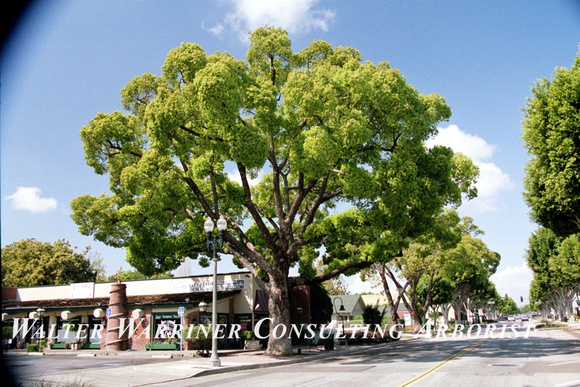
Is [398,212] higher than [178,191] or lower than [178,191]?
lower

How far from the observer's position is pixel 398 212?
20.8m

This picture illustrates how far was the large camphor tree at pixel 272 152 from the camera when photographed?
763 inches

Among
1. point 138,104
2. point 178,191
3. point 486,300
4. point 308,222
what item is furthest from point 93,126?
point 486,300

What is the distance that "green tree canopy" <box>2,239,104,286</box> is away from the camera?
5231 centimetres

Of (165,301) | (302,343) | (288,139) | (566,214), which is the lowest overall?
(302,343)

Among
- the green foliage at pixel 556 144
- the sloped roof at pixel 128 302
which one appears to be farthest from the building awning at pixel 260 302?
the green foliage at pixel 556 144

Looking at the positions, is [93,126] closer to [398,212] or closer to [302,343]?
[398,212]

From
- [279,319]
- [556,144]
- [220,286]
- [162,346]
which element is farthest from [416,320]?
[556,144]

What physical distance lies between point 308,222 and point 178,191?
23.2 ft

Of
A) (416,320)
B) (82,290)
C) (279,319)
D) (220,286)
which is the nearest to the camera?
(279,319)

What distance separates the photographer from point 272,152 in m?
23.3

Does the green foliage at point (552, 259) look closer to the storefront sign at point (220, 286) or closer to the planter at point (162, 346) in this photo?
the storefront sign at point (220, 286)

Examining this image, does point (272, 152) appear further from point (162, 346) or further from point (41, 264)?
point (41, 264)

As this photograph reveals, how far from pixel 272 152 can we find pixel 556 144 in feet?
42.3
